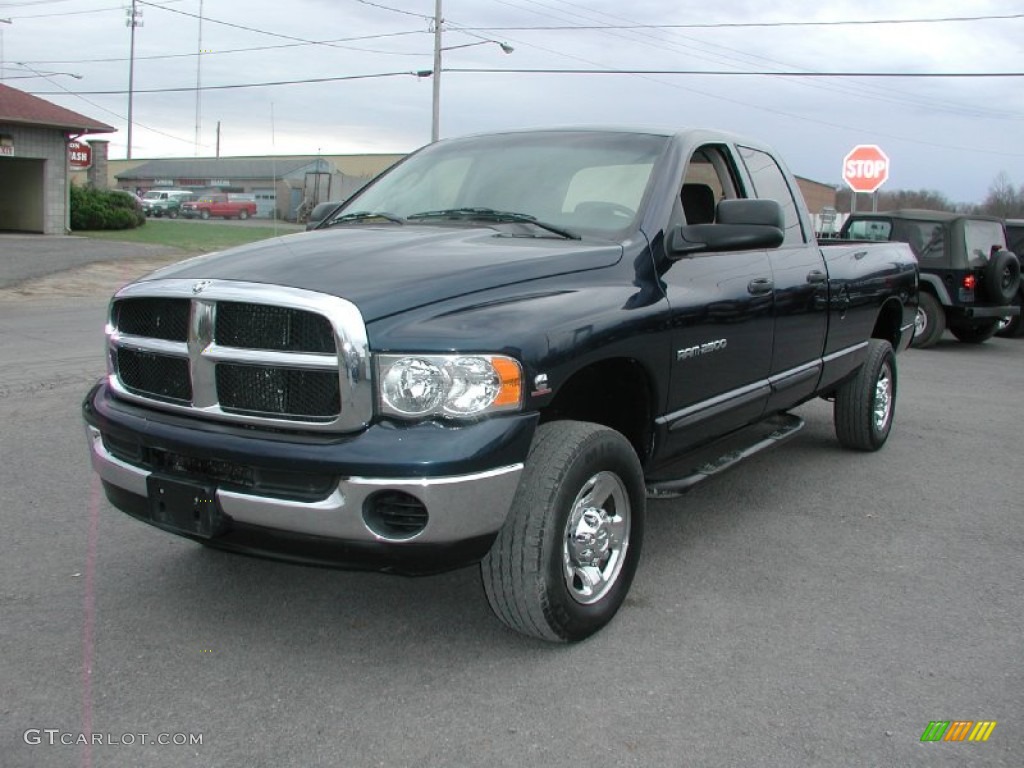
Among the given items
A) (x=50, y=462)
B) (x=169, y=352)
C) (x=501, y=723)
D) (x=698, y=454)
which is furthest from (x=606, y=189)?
(x=50, y=462)

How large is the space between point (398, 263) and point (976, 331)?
42.0ft

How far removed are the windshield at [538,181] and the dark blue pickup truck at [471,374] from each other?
0.01 metres

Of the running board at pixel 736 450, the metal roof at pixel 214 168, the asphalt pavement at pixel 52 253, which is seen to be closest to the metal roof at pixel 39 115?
the asphalt pavement at pixel 52 253

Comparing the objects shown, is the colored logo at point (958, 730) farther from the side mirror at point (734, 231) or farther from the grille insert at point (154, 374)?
the grille insert at point (154, 374)

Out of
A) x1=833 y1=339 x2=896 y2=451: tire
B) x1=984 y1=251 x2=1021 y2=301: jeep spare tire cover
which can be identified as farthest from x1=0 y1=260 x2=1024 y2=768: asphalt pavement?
x1=984 y1=251 x2=1021 y2=301: jeep spare tire cover

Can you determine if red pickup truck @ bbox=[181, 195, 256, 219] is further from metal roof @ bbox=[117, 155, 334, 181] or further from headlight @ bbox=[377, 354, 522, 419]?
headlight @ bbox=[377, 354, 522, 419]

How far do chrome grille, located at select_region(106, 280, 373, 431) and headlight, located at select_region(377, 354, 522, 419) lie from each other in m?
0.07

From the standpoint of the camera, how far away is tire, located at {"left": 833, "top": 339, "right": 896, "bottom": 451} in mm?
6336

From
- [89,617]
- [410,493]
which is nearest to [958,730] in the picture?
[410,493]

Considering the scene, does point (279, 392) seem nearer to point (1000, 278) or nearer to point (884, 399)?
point (884, 399)

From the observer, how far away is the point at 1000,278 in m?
12.6

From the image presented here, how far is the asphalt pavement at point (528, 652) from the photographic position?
9.39ft

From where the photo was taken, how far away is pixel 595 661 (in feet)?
11.1

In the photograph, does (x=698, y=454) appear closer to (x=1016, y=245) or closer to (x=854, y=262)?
(x=854, y=262)
